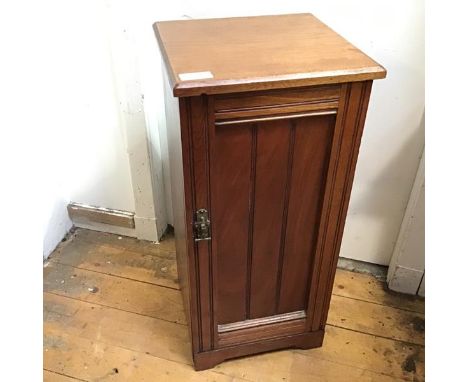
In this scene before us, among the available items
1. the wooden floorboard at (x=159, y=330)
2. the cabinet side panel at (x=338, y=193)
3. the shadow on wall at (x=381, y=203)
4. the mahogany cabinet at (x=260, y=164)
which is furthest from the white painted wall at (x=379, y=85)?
the cabinet side panel at (x=338, y=193)

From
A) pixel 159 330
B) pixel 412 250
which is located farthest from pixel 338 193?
pixel 159 330

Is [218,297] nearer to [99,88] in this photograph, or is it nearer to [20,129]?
[20,129]

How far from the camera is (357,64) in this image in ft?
3.00

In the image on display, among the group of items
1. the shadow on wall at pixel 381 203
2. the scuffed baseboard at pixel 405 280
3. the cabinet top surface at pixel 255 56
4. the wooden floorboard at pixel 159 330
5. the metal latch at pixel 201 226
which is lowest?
the wooden floorboard at pixel 159 330

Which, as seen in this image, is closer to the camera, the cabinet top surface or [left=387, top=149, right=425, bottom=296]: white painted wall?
the cabinet top surface

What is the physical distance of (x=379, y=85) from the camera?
52.6 inches

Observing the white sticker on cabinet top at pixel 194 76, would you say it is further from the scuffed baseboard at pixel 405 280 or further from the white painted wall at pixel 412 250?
the scuffed baseboard at pixel 405 280

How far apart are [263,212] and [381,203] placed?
0.63 meters

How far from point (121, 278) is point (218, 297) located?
0.58m

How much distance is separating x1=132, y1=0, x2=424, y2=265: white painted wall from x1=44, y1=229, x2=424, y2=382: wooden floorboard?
0.93ft

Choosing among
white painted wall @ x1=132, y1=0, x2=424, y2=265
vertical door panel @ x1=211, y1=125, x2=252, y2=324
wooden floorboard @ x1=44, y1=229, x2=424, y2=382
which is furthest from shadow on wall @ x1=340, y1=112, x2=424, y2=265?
vertical door panel @ x1=211, y1=125, x2=252, y2=324

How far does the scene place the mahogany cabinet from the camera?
900 millimetres

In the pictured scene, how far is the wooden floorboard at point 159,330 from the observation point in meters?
1.34

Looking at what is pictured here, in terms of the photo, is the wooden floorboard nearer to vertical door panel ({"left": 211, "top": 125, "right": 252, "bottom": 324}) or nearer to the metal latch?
vertical door panel ({"left": 211, "top": 125, "right": 252, "bottom": 324})
